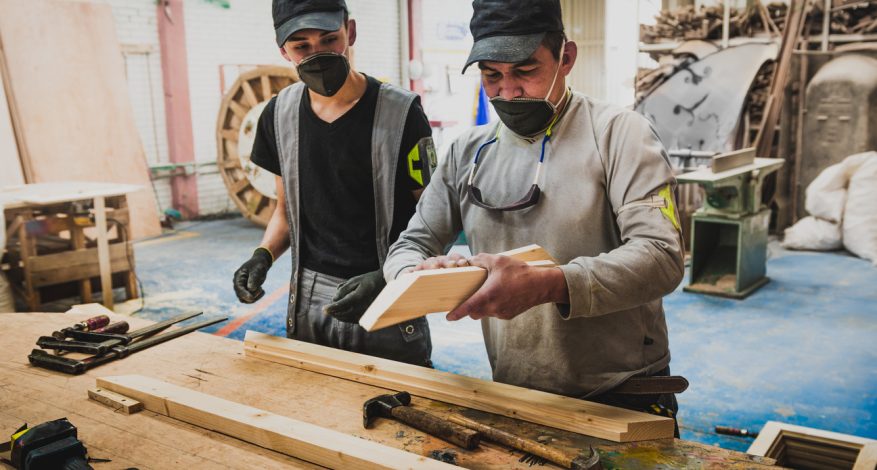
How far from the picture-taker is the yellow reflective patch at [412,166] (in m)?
2.25

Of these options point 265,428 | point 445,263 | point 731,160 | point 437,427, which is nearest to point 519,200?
point 445,263

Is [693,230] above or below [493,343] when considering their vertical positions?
below

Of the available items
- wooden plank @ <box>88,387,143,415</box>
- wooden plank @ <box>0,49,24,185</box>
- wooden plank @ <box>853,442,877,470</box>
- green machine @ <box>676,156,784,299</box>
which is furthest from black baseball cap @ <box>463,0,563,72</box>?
wooden plank @ <box>0,49,24,185</box>

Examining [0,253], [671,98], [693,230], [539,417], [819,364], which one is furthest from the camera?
[671,98]

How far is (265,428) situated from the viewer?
149cm

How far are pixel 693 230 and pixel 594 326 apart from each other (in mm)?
4841

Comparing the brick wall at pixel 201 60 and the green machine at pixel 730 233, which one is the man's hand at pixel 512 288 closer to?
the green machine at pixel 730 233

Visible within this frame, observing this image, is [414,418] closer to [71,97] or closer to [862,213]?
[862,213]

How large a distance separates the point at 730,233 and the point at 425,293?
553 cm

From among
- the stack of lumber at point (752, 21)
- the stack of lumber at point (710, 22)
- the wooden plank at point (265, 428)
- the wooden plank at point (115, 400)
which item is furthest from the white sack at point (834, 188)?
the wooden plank at point (115, 400)

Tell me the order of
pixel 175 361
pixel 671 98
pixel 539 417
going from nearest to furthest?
pixel 539 417, pixel 175 361, pixel 671 98

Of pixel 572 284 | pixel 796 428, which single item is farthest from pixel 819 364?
pixel 572 284

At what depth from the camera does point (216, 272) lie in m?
6.85

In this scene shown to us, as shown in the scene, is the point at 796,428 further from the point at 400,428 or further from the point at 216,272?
the point at 216,272
